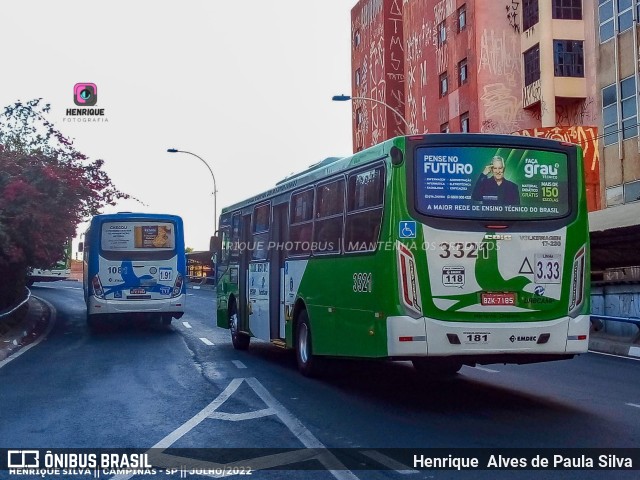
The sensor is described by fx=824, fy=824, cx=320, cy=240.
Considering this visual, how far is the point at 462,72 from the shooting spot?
40.8 meters

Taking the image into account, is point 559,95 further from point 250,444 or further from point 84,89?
point 250,444

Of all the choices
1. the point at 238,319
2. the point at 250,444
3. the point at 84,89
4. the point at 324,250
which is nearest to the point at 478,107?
the point at 84,89

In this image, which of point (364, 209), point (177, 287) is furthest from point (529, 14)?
point (364, 209)

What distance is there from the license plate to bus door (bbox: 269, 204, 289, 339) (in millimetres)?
5132

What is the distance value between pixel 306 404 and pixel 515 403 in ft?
8.52

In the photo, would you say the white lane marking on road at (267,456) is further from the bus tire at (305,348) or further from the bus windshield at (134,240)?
the bus windshield at (134,240)

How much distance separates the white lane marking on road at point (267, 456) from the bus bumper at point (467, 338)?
4.99 feet

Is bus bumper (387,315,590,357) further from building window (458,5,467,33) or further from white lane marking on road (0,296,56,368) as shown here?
building window (458,5,467,33)

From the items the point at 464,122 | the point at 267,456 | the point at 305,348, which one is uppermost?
the point at 464,122

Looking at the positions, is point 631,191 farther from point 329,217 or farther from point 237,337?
point 329,217

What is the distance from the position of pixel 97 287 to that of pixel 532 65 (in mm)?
23602

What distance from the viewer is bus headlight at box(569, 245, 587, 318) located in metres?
9.79

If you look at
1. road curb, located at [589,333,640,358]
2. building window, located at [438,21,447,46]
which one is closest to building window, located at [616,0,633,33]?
building window, located at [438,21,447,46]

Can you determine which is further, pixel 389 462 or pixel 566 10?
pixel 566 10
